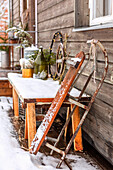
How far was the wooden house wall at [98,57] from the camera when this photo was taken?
2545 millimetres

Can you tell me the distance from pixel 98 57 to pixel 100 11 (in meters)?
0.45

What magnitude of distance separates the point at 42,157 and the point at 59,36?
76.1 inches

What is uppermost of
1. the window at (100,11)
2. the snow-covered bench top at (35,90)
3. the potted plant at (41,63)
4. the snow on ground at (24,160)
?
the window at (100,11)

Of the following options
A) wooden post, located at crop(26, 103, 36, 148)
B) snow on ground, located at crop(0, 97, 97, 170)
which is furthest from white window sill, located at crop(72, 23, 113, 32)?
snow on ground, located at crop(0, 97, 97, 170)

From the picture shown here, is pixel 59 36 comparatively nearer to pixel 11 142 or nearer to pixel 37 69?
pixel 37 69

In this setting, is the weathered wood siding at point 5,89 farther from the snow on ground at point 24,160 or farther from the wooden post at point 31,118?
the wooden post at point 31,118

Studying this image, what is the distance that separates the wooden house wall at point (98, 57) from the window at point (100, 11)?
96mm

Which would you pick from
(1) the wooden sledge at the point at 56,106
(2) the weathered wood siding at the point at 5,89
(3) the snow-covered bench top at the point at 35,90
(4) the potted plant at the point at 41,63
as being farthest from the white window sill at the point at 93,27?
(2) the weathered wood siding at the point at 5,89

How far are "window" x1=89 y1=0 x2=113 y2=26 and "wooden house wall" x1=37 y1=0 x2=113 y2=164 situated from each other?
96mm

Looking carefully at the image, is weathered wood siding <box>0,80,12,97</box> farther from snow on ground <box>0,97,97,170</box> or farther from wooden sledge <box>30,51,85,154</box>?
wooden sledge <box>30,51,85,154</box>

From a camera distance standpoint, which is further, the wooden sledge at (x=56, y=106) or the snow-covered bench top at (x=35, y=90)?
the snow-covered bench top at (x=35, y=90)

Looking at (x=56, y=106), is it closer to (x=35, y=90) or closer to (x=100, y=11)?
(x=35, y=90)

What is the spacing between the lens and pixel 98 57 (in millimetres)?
2760

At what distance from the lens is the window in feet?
8.68
